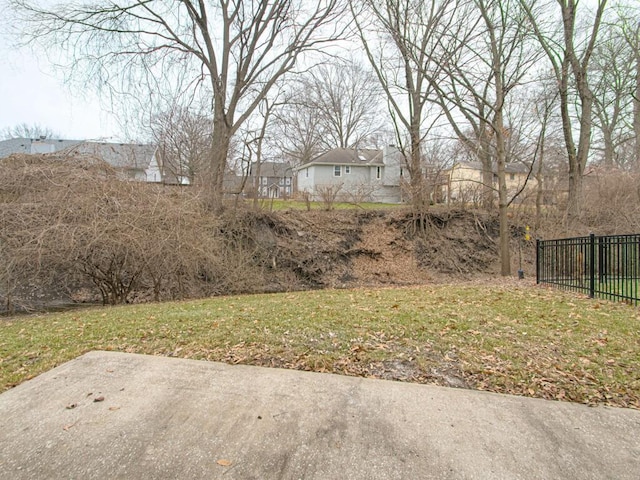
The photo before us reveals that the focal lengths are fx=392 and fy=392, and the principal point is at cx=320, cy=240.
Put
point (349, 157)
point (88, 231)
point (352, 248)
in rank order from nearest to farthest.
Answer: point (88, 231)
point (352, 248)
point (349, 157)

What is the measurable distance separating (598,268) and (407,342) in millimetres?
6445

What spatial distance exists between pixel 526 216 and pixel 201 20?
55.8 ft

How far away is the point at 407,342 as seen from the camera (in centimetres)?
439

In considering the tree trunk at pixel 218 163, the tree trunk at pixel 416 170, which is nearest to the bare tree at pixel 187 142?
the tree trunk at pixel 218 163

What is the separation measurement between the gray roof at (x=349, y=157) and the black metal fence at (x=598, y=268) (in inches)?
1016

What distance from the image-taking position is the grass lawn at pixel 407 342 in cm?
357

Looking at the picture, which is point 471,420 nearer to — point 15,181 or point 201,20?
point 15,181

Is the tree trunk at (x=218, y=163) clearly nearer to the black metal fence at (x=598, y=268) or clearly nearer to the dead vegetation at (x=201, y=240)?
the dead vegetation at (x=201, y=240)

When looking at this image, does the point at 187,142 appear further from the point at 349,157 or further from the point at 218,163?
the point at 349,157

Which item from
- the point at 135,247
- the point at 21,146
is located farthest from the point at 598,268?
the point at 21,146

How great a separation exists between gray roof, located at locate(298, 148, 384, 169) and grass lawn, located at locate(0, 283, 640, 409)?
95.8 feet

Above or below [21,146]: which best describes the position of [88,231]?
below

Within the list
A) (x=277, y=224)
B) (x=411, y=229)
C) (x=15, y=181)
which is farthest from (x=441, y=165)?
(x=15, y=181)

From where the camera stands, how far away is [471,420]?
9.37ft
